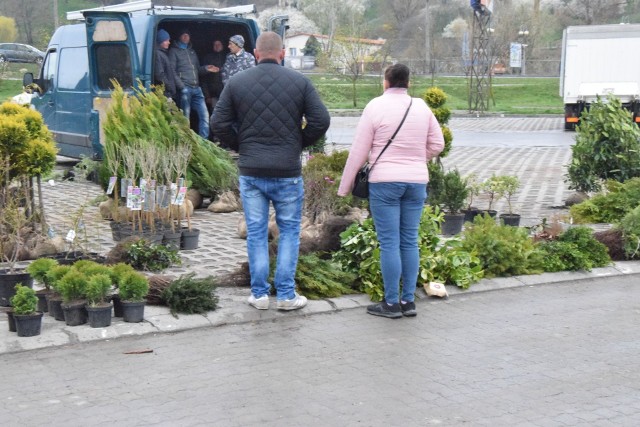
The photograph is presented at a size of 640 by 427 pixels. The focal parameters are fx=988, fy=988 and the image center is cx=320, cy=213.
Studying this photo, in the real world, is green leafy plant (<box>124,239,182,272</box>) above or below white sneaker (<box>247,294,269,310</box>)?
above

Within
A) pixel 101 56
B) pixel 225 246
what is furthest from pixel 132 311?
pixel 101 56

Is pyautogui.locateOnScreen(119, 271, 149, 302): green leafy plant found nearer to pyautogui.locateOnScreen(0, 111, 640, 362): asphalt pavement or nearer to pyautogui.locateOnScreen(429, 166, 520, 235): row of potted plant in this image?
pyautogui.locateOnScreen(0, 111, 640, 362): asphalt pavement

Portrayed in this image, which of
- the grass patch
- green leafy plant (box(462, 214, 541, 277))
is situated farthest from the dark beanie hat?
the grass patch

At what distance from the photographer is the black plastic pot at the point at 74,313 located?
6723 millimetres

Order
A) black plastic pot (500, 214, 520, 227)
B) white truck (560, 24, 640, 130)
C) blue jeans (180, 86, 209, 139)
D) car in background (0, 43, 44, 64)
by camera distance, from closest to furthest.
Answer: black plastic pot (500, 214, 520, 227), blue jeans (180, 86, 209, 139), white truck (560, 24, 640, 130), car in background (0, 43, 44, 64)

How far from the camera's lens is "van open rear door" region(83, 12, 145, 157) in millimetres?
13531

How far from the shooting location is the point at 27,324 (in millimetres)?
6523

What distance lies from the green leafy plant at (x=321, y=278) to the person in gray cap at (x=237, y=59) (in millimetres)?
6186

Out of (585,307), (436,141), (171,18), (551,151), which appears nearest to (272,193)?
(436,141)

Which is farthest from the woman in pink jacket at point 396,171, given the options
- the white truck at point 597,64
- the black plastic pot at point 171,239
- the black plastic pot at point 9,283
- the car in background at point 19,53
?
the car in background at point 19,53

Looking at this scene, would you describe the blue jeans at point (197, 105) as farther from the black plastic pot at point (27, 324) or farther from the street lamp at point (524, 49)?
the street lamp at point (524, 49)

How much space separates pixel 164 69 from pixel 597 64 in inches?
758

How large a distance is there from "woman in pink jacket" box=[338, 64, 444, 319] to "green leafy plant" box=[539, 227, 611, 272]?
2.05m

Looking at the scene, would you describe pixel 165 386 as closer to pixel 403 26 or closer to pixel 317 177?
pixel 317 177
